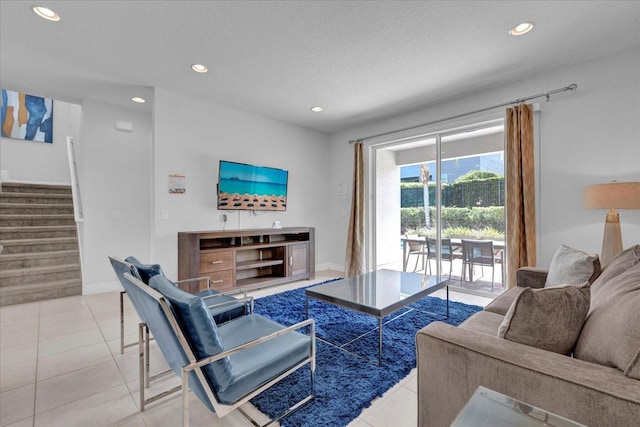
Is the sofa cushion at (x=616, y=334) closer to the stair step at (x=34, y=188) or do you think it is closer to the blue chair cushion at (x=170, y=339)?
the blue chair cushion at (x=170, y=339)

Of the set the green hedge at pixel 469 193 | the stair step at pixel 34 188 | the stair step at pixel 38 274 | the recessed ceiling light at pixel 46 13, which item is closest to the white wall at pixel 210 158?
the recessed ceiling light at pixel 46 13

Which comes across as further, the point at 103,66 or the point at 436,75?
the point at 436,75

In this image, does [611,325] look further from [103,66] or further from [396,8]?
[103,66]

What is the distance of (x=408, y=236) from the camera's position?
184 inches

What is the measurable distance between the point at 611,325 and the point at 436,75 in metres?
3.04

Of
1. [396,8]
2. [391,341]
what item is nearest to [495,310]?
[391,341]

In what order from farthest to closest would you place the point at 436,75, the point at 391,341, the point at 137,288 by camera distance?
the point at 436,75
the point at 391,341
the point at 137,288

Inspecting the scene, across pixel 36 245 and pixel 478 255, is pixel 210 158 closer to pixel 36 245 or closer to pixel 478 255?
pixel 36 245

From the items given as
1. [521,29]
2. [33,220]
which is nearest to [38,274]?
[33,220]

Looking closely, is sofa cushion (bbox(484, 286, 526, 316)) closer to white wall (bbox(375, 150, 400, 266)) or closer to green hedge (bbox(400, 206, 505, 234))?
green hedge (bbox(400, 206, 505, 234))

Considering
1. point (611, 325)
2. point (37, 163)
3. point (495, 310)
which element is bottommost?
point (495, 310)

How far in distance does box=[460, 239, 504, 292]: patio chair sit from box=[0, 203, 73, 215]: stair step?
21.0 feet

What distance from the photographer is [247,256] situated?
14.6 feet

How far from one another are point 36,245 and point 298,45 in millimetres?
4643
